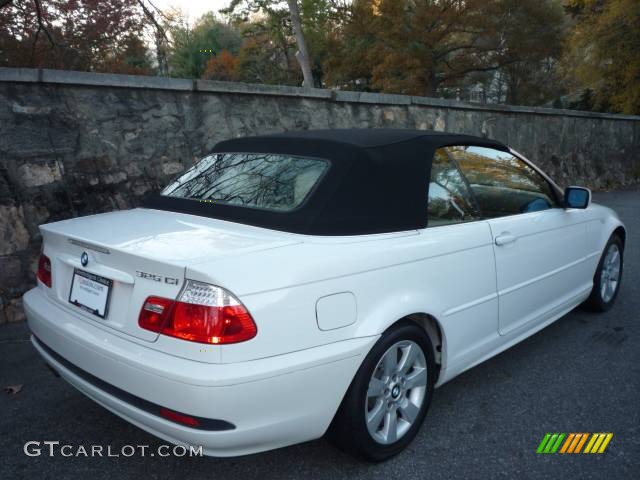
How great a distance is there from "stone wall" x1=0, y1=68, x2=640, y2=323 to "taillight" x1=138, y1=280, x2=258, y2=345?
10.8ft

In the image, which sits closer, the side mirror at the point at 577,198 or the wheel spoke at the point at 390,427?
the wheel spoke at the point at 390,427

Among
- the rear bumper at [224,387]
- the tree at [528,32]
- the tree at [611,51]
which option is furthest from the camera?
the tree at [528,32]

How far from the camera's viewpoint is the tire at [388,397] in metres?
2.23

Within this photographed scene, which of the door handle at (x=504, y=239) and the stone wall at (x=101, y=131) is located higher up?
the stone wall at (x=101, y=131)

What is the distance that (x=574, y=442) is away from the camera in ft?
8.38

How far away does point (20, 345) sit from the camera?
12.9ft

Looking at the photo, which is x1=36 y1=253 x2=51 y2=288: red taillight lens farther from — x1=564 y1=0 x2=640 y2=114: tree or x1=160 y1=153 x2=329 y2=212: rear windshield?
x1=564 y1=0 x2=640 y2=114: tree

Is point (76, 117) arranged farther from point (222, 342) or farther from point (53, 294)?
point (222, 342)

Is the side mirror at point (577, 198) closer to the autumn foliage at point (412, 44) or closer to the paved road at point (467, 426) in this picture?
the paved road at point (467, 426)

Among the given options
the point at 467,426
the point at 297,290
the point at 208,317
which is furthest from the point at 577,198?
the point at 208,317

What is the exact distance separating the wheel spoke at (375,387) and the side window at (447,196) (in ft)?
2.78

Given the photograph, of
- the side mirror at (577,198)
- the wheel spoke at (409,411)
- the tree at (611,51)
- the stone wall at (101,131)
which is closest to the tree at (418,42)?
the tree at (611,51)

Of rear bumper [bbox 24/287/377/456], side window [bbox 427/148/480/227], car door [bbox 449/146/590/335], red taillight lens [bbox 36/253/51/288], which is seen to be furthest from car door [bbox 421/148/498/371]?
red taillight lens [bbox 36/253/51/288]

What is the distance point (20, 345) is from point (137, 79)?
8.93ft
